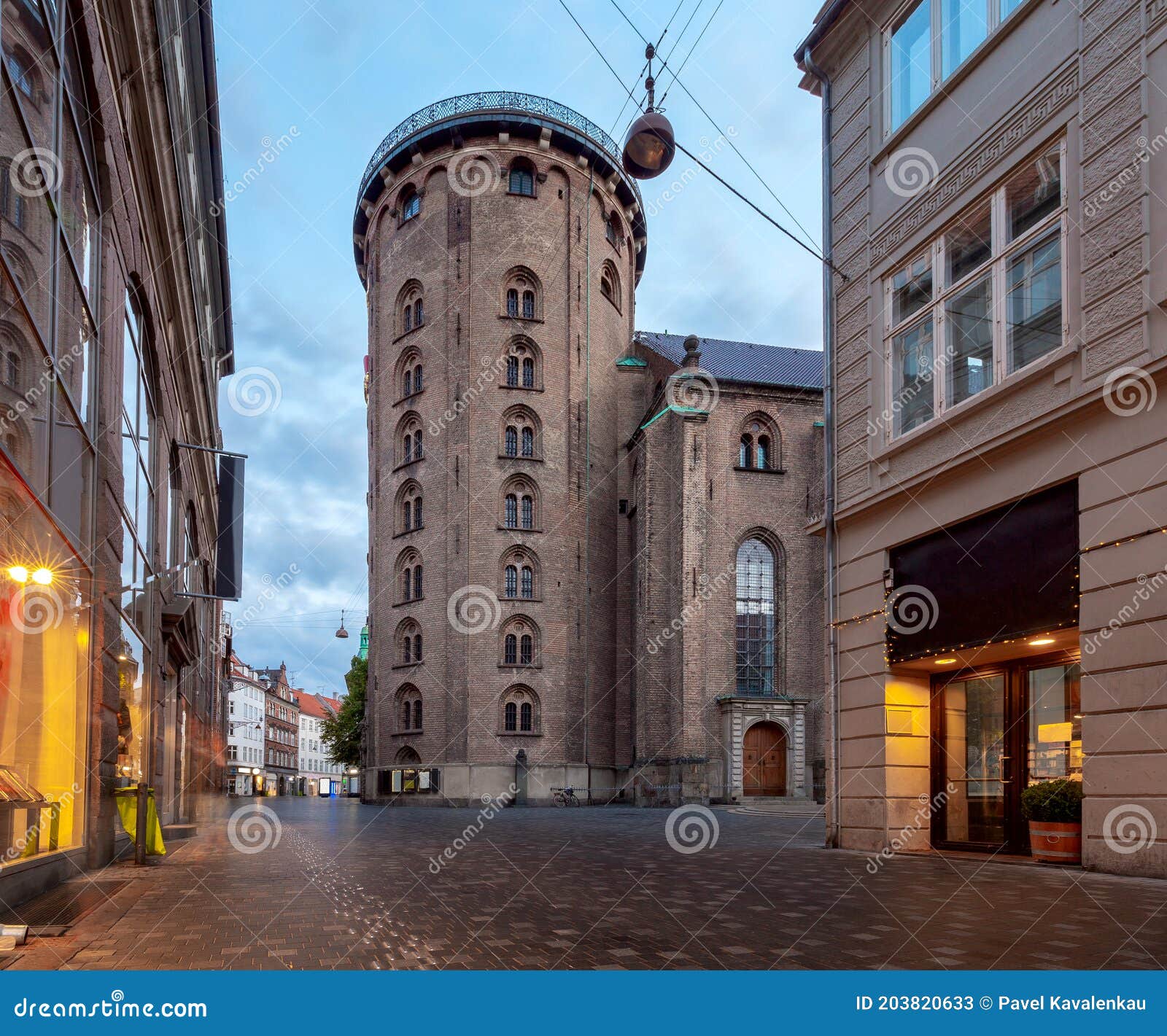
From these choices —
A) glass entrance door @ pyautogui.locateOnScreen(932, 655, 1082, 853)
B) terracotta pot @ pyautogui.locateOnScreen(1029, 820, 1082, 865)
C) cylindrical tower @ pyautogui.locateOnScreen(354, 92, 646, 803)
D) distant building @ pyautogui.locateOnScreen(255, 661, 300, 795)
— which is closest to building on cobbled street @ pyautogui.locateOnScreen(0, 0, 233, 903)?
terracotta pot @ pyautogui.locateOnScreen(1029, 820, 1082, 865)

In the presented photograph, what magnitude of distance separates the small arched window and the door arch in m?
25.6

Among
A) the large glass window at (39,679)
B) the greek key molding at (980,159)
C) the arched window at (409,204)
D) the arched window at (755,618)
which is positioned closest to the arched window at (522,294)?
the arched window at (409,204)

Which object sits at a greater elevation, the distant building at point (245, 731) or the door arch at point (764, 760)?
the door arch at point (764, 760)

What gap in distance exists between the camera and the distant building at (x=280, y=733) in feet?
384

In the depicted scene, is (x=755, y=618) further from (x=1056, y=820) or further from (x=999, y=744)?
(x=1056, y=820)

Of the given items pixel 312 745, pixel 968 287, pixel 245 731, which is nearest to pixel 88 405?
pixel 968 287

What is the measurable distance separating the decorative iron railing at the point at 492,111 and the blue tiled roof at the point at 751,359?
8.61 meters

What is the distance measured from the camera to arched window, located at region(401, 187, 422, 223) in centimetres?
4815

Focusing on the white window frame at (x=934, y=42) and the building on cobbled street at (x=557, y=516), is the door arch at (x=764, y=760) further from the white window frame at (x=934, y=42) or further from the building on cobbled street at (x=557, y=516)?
the white window frame at (x=934, y=42)

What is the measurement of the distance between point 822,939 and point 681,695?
112 feet

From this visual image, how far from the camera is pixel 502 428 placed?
45094 mm

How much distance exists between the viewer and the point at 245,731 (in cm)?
11056

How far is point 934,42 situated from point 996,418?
18.2 ft

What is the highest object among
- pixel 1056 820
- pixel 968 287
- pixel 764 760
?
pixel 968 287
